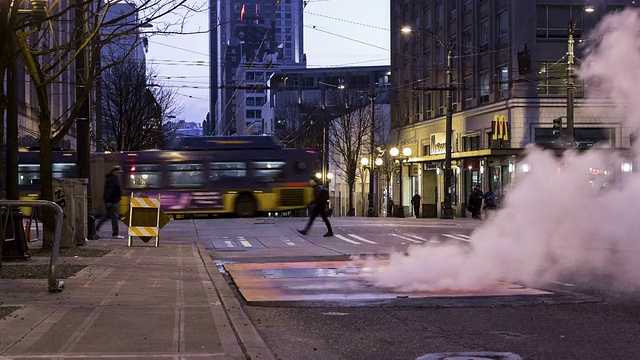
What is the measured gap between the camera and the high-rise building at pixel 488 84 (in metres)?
43.9

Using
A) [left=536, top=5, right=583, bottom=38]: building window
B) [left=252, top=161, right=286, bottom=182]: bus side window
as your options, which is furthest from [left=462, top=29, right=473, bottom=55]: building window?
[left=252, top=161, right=286, bottom=182]: bus side window

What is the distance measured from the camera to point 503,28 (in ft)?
153

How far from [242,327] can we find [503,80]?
4025cm

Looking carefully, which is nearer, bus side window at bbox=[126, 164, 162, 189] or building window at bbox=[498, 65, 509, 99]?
bus side window at bbox=[126, 164, 162, 189]

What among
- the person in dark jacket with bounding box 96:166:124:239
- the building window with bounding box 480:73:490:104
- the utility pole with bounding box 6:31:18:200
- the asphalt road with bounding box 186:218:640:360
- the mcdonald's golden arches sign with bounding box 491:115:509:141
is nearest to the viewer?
the asphalt road with bounding box 186:218:640:360

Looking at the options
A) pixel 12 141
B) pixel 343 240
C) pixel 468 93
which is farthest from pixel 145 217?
pixel 468 93

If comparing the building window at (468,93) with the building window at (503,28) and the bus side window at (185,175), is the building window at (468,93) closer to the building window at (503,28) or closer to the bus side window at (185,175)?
the building window at (503,28)

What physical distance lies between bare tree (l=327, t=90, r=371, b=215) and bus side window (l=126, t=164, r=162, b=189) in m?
23.9

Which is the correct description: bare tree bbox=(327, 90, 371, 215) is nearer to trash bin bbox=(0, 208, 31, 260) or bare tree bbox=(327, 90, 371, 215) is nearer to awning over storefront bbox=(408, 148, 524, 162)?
awning over storefront bbox=(408, 148, 524, 162)

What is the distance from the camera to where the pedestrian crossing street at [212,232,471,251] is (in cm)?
2216

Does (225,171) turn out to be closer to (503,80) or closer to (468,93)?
(503,80)

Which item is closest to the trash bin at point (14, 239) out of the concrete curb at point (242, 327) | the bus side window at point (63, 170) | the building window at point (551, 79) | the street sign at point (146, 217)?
the concrete curb at point (242, 327)

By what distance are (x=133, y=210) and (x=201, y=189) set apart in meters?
16.9

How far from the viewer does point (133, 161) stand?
38.3m
